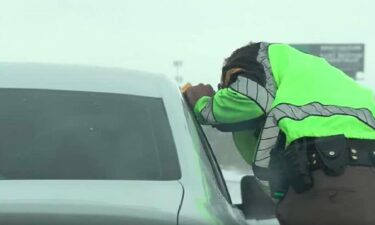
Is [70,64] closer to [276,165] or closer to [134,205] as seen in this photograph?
[276,165]

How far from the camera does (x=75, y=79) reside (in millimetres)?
3016

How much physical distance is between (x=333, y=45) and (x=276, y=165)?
120 feet

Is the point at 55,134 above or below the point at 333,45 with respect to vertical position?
above

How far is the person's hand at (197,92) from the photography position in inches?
156

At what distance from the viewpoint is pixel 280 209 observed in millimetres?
3324

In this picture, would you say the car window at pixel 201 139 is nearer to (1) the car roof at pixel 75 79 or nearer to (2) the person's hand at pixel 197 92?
(1) the car roof at pixel 75 79

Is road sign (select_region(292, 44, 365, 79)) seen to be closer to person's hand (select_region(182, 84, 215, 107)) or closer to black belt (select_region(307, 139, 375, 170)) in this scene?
person's hand (select_region(182, 84, 215, 107))

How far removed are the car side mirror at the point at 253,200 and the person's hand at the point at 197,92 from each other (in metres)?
0.68

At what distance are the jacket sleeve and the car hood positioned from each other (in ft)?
4.04

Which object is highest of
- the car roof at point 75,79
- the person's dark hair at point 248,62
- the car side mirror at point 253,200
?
the car roof at point 75,79

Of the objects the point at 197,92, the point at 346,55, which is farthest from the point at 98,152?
the point at 346,55

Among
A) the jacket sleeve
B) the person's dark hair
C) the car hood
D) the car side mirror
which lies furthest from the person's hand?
the car hood

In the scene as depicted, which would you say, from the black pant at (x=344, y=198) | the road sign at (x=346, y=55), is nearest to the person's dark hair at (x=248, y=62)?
the black pant at (x=344, y=198)

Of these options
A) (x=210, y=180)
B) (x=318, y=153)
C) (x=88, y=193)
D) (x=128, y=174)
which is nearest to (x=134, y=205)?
(x=88, y=193)
